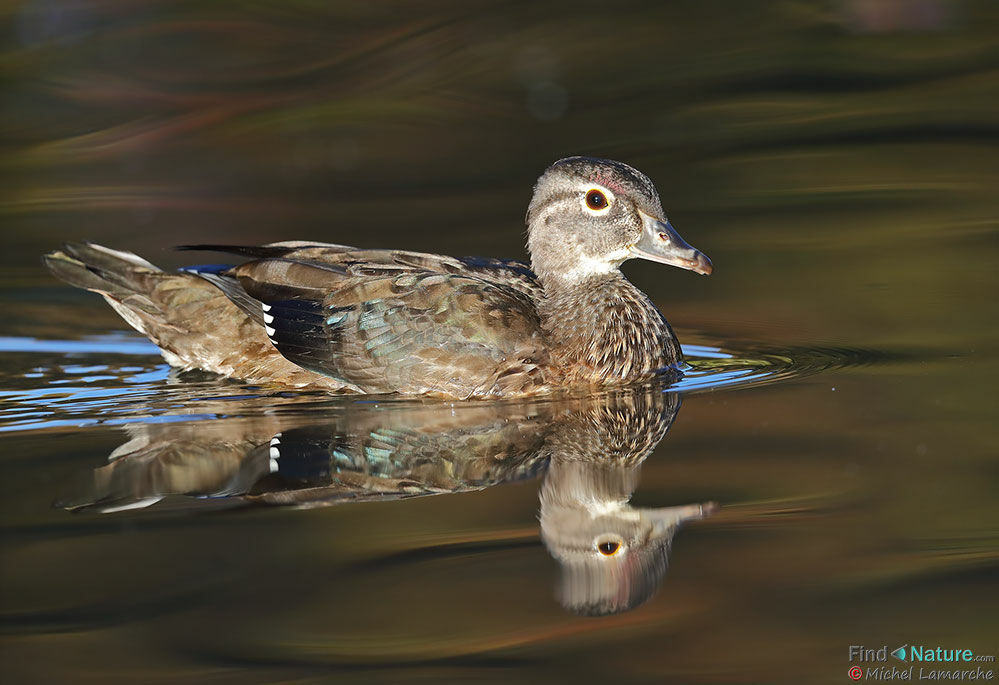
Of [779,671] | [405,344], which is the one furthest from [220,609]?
[405,344]

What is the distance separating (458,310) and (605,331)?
0.84 metres

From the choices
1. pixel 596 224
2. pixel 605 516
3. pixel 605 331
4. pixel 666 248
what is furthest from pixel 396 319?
pixel 605 516

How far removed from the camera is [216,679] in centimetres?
441

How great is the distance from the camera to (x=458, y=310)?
785cm

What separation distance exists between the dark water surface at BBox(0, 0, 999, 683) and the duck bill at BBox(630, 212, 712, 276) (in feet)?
2.15

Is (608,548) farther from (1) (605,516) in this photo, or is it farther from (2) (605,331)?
(2) (605,331)

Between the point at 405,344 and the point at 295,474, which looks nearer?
the point at 295,474

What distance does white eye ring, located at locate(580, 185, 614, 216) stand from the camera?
27.2ft

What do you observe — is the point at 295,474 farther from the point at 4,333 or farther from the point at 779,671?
the point at 4,333

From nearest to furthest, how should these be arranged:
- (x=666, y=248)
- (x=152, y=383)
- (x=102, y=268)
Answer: (x=666, y=248)
(x=152, y=383)
(x=102, y=268)

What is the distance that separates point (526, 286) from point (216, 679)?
4.37 m

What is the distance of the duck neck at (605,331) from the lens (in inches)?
315

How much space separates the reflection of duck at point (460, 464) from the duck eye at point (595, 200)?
3.71 ft

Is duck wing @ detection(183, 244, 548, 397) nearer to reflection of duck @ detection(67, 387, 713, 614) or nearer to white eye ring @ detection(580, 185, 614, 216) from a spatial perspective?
reflection of duck @ detection(67, 387, 713, 614)
